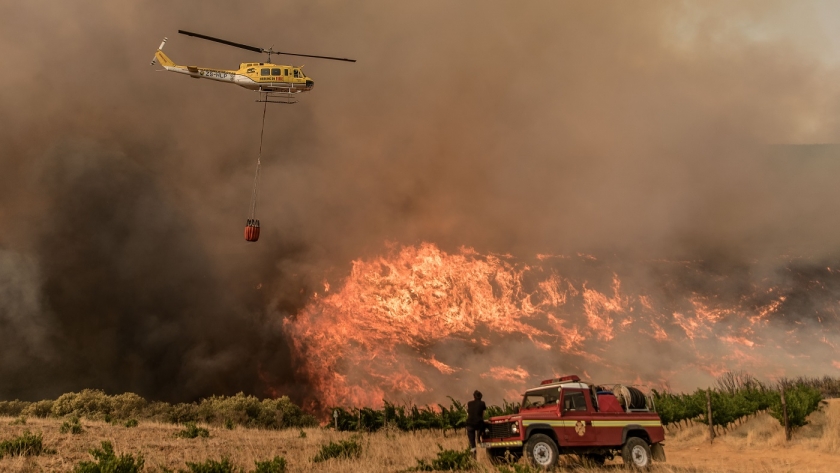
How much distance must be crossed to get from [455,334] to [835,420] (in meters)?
37.5

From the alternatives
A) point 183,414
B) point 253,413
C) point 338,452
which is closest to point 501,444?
point 338,452

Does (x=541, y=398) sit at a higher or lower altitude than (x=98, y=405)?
higher

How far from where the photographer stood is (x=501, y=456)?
14.6 meters

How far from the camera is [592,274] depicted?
211ft

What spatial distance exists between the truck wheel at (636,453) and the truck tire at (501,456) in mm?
3168

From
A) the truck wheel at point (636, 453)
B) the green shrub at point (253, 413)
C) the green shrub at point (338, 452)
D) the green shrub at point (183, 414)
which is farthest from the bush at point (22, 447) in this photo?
the green shrub at point (183, 414)

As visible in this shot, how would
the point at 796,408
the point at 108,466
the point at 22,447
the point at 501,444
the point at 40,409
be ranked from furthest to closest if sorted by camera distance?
the point at 40,409, the point at 796,408, the point at 22,447, the point at 501,444, the point at 108,466

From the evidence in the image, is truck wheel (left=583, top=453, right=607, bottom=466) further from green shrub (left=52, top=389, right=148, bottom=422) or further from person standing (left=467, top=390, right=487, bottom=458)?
green shrub (left=52, top=389, right=148, bottom=422)

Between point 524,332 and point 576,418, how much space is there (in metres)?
45.5

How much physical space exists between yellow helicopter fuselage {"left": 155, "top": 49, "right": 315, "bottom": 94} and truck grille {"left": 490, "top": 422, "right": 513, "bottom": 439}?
22.6m

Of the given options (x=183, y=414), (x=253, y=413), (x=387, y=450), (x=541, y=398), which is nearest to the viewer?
(x=541, y=398)

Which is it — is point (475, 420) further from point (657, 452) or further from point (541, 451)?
point (657, 452)

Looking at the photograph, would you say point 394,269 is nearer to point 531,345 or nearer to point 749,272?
point 531,345

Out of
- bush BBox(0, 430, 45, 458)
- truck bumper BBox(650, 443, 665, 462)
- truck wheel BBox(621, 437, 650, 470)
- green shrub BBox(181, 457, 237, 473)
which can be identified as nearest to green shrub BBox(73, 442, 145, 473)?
green shrub BBox(181, 457, 237, 473)
